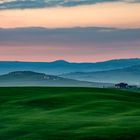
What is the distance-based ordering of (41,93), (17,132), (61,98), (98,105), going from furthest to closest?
1. (41,93)
2. (61,98)
3. (98,105)
4. (17,132)

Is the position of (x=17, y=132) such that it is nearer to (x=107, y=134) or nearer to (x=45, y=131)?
(x=45, y=131)

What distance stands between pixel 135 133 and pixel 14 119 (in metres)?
16.8

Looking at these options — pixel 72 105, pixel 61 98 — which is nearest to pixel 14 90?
pixel 61 98

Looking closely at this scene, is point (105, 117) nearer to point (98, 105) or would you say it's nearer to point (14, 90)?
point (98, 105)

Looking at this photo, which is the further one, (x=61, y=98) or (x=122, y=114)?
(x=61, y=98)

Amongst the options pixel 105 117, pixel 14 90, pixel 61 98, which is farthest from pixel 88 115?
pixel 14 90

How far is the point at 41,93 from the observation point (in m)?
89.5

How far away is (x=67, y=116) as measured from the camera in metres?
59.8

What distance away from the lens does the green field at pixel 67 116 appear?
155ft

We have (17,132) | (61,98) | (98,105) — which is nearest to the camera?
(17,132)

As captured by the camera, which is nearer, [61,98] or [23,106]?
[23,106]

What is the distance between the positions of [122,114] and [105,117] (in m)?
3.38

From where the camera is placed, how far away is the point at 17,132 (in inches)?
1944

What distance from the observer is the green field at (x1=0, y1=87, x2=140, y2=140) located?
47.2 metres
